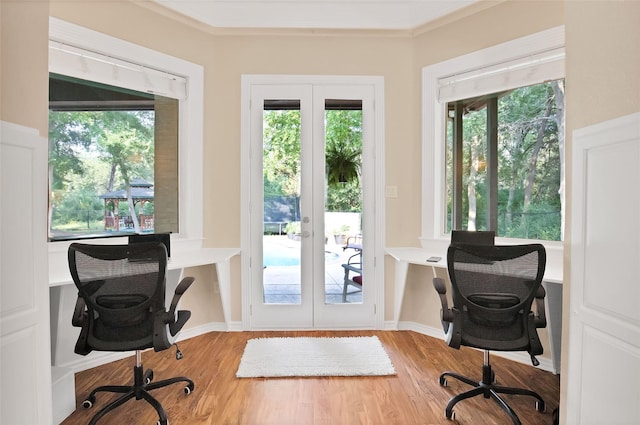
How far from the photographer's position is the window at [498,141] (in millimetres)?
2561

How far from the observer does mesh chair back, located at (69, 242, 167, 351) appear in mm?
1738

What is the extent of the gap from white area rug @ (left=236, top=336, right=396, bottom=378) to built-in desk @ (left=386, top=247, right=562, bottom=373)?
523 millimetres

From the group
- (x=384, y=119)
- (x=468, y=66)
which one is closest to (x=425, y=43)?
(x=468, y=66)

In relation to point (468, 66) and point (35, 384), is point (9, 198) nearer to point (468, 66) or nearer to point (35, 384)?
point (35, 384)

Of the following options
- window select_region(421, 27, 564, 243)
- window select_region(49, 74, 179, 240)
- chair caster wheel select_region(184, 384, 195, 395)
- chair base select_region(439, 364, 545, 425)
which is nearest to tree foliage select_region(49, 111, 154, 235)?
window select_region(49, 74, 179, 240)

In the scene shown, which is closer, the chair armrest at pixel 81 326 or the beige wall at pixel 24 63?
the beige wall at pixel 24 63

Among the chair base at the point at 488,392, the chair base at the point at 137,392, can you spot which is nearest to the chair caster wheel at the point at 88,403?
the chair base at the point at 137,392

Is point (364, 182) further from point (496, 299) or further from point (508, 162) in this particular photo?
point (496, 299)

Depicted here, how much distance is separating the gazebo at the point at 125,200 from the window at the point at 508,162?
2609mm

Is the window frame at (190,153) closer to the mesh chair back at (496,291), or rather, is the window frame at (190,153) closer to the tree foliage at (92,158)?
the tree foliage at (92,158)

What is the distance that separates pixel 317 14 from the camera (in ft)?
10.1

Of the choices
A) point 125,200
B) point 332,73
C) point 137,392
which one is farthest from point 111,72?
point 137,392

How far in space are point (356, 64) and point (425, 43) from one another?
0.64 meters

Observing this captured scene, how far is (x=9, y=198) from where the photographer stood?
48 centimetres
